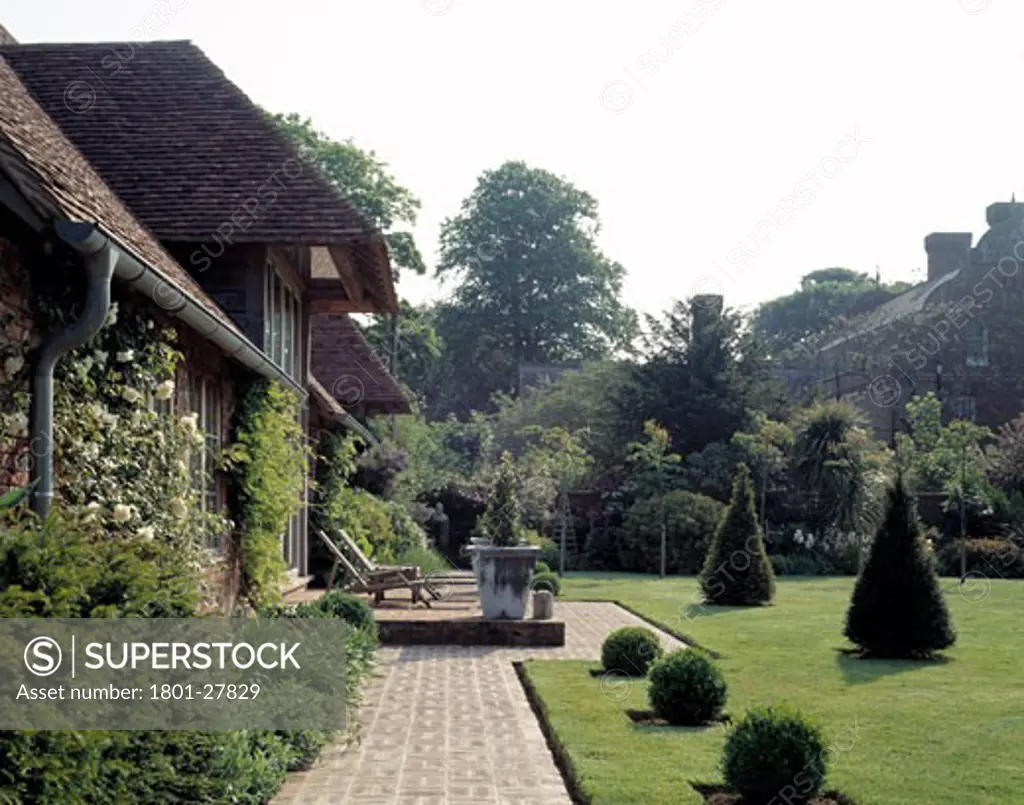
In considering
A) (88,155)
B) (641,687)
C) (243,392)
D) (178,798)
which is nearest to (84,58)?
(88,155)

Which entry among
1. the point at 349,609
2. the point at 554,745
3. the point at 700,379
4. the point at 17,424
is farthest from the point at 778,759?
the point at 700,379

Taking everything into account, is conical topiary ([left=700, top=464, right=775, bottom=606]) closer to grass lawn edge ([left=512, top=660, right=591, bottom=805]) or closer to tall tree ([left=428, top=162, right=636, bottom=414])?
grass lawn edge ([left=512, top=660, right=591, bottom=805])

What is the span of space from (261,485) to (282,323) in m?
2.67

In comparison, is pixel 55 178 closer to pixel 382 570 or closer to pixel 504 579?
pixel 504 579

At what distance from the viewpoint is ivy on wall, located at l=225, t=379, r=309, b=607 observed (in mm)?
11776

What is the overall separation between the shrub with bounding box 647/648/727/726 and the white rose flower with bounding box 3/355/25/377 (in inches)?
210

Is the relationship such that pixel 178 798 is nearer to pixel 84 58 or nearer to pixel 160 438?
pixel 160 438

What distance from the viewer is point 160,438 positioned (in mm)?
8547

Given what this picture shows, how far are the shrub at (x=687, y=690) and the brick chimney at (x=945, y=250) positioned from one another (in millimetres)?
45248

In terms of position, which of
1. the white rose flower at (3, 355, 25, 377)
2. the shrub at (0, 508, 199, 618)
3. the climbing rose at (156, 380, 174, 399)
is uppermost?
the climbing rose at (156, 380, 174, 399)

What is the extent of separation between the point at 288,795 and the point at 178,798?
1598 millimetres

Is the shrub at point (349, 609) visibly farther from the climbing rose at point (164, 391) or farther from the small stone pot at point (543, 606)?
the small stone pot at point (543, 606)

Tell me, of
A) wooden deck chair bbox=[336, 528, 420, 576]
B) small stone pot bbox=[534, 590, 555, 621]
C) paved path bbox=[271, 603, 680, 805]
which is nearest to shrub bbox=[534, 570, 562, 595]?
wooden deck chair bbox=[336, 528, 420, 576]

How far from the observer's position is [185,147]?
41.9 ft
